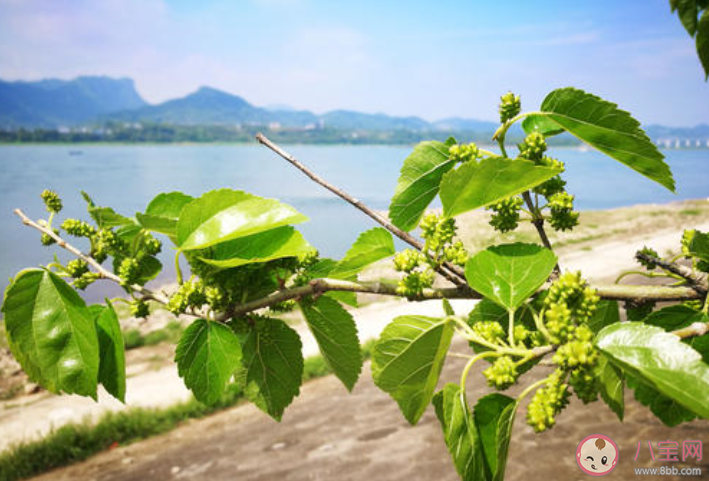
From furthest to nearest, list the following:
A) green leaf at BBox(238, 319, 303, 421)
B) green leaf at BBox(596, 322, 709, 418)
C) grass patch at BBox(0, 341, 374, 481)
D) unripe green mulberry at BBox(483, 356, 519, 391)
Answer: grass patch at BBox(0, 341, 374, 481) < green leaf at BBox(238, 319, 303, 421) < unripe green mulberry at BBox(483, 356, 519, 391) < green leaf at BBox(596, 322, 709, 418)

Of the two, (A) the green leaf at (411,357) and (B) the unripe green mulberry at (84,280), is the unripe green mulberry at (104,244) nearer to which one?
(B) the unripe green mulberry at (84,280)

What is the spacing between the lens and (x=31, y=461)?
8.30 meters

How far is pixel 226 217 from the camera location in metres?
0.69

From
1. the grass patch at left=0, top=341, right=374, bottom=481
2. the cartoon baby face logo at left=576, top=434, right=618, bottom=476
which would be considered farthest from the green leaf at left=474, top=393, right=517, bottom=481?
the grass patch at left=0, top=341, right=374, bottom=481

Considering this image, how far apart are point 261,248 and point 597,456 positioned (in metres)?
1.69

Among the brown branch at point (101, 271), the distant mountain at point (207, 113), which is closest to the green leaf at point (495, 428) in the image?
the brown branch at point (101, 271)

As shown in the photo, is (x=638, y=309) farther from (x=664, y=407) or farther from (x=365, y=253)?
(x=365, y=253)

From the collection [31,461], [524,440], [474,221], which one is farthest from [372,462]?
[474,221]

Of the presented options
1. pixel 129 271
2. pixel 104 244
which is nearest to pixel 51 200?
pixel 104 244

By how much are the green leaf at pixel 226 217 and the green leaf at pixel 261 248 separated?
4 centimetres

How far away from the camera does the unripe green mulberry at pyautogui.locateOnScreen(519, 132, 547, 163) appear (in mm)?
709

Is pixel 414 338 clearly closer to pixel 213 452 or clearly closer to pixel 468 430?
pixel 468 430

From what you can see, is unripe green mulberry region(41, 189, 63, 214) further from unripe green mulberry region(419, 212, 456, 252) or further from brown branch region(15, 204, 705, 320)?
unripe green mulberry region(419, 212, 456, 252)

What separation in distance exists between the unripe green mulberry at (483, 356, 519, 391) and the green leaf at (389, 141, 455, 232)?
29cm
